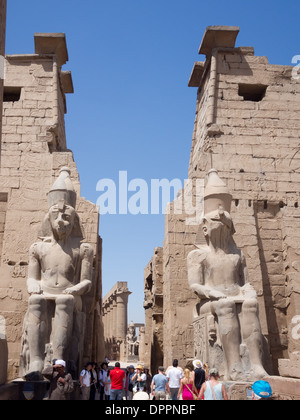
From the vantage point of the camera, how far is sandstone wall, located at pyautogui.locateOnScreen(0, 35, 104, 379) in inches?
326

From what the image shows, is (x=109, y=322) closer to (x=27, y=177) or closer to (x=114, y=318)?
(x=114, y=318)

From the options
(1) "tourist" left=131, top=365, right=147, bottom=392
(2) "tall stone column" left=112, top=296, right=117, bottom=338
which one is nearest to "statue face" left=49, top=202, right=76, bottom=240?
(1) "tourist" left=131, top=365, right=147, bottom=392

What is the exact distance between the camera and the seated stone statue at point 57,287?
568 centimetres

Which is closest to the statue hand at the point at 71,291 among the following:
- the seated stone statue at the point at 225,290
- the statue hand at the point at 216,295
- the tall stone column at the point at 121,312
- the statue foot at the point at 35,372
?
the statue foot at the point at 35,372

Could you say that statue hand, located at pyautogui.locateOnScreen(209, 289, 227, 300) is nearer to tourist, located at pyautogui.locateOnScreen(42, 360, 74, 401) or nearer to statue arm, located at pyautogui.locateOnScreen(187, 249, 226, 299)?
statue arm, located at pyautogui.locateOnScreen(187, 249, 226, 299)

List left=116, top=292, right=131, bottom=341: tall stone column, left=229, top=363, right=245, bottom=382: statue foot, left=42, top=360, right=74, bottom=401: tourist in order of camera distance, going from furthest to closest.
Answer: left=116, top=292, right=131, bottom=341: tall stone column → left=229, top=363, right=245, bottom=382: statue foot → left=42, top=360, right=74, bottom=401: tourist

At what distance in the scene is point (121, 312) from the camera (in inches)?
913

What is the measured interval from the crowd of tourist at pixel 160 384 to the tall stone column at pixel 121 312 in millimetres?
16191

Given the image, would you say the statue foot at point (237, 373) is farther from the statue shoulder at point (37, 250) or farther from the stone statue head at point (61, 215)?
the statue shoulder at point (37, 250)

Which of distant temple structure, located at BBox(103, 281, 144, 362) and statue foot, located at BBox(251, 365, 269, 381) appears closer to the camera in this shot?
statue foot, located at BBox(251, 365, 269, 381)

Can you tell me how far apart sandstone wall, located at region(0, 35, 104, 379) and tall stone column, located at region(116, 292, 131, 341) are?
13.4 metres

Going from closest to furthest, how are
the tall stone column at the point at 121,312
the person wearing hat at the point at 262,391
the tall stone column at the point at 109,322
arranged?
the person wearing hat at the point at 262,391 < the tall stone column at the point at 121,312 < the tall stone column at the point at 109,322
